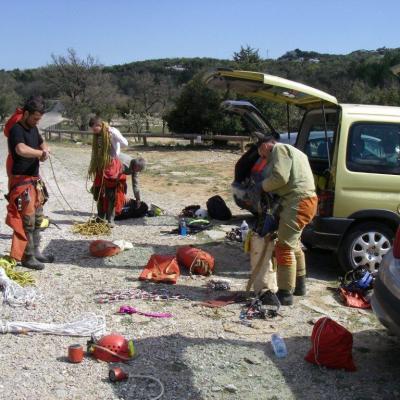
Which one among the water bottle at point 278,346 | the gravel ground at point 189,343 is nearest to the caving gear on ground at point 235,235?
the gravel ground at point 189,343

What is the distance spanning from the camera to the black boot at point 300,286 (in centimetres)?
551

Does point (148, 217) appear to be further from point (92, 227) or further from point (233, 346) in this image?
point (233, 346)

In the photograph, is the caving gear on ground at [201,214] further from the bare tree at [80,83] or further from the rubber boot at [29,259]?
the bare tree at [80,83]

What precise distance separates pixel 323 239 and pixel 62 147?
19.6 m

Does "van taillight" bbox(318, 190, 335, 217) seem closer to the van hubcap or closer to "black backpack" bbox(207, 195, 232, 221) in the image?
the van hubcap

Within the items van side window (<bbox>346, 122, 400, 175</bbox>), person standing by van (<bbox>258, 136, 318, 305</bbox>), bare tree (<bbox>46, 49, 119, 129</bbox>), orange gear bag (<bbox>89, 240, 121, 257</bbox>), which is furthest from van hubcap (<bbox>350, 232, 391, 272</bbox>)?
bare tree (<bbox>46, 49, 119, 129</bbox>)

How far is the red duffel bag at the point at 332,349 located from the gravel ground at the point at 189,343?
7 cm

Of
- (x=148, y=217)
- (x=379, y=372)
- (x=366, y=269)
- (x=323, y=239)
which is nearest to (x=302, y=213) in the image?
(x=323, y=239)

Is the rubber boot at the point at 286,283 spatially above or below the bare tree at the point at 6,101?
below

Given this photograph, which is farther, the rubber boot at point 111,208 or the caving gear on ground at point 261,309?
the rubber boot at point 111,208

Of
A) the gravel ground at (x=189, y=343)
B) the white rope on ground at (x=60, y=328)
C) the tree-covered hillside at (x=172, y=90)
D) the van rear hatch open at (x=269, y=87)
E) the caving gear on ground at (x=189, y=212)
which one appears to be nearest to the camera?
the gravel ground at (x=189, y=343)

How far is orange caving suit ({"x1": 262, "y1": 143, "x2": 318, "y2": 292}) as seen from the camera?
5.06 meters

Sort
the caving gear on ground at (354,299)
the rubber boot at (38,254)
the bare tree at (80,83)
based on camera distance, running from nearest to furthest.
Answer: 1. the caving gear on ground at (354,299)
2. the rubber boot at (38,254)
3. the bare tree at (80,83)

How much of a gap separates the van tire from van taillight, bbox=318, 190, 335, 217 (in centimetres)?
33
